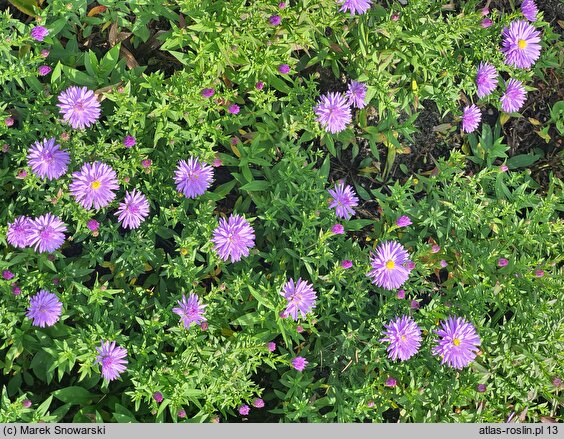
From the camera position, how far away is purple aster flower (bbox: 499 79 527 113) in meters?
3.31

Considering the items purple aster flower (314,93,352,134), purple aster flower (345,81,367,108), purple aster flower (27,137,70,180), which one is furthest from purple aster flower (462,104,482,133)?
purple aster flower (27,137,70,180)

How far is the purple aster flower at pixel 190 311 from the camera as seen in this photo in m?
2.59

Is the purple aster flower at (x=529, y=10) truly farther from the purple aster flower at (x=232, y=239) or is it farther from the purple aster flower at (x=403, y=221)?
the purple aster flower at (x=232, y=239)

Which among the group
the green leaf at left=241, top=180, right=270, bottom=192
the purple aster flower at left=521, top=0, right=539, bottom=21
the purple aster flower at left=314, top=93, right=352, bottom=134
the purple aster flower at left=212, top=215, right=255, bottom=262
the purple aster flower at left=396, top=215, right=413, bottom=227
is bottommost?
the purple aster flower at left=212, top=215, right=255, bottom=262

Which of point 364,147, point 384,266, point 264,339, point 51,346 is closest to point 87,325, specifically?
point 51,346

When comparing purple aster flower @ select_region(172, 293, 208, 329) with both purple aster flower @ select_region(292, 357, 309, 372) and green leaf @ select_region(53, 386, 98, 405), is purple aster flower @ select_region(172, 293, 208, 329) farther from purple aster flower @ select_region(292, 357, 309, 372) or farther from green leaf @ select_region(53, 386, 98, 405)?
green leaf @ select_region(53, 386, 98, 405)

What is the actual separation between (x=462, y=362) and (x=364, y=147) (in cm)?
136

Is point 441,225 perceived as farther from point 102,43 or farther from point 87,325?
point 102,43

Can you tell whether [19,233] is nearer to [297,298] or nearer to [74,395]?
[74,395]

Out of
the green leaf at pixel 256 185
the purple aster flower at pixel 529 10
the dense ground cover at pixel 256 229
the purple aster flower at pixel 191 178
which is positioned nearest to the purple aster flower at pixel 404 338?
the dense ground cover at pixel 256 229

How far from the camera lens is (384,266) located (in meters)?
2.81

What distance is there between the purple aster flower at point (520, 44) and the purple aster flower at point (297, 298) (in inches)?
69.1

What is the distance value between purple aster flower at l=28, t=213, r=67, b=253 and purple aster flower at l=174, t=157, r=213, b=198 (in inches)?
22.5

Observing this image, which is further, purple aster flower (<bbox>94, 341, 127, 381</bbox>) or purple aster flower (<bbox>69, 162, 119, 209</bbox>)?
purple aster flower (<bbox>69, 162, 119, 209</bbox>)
